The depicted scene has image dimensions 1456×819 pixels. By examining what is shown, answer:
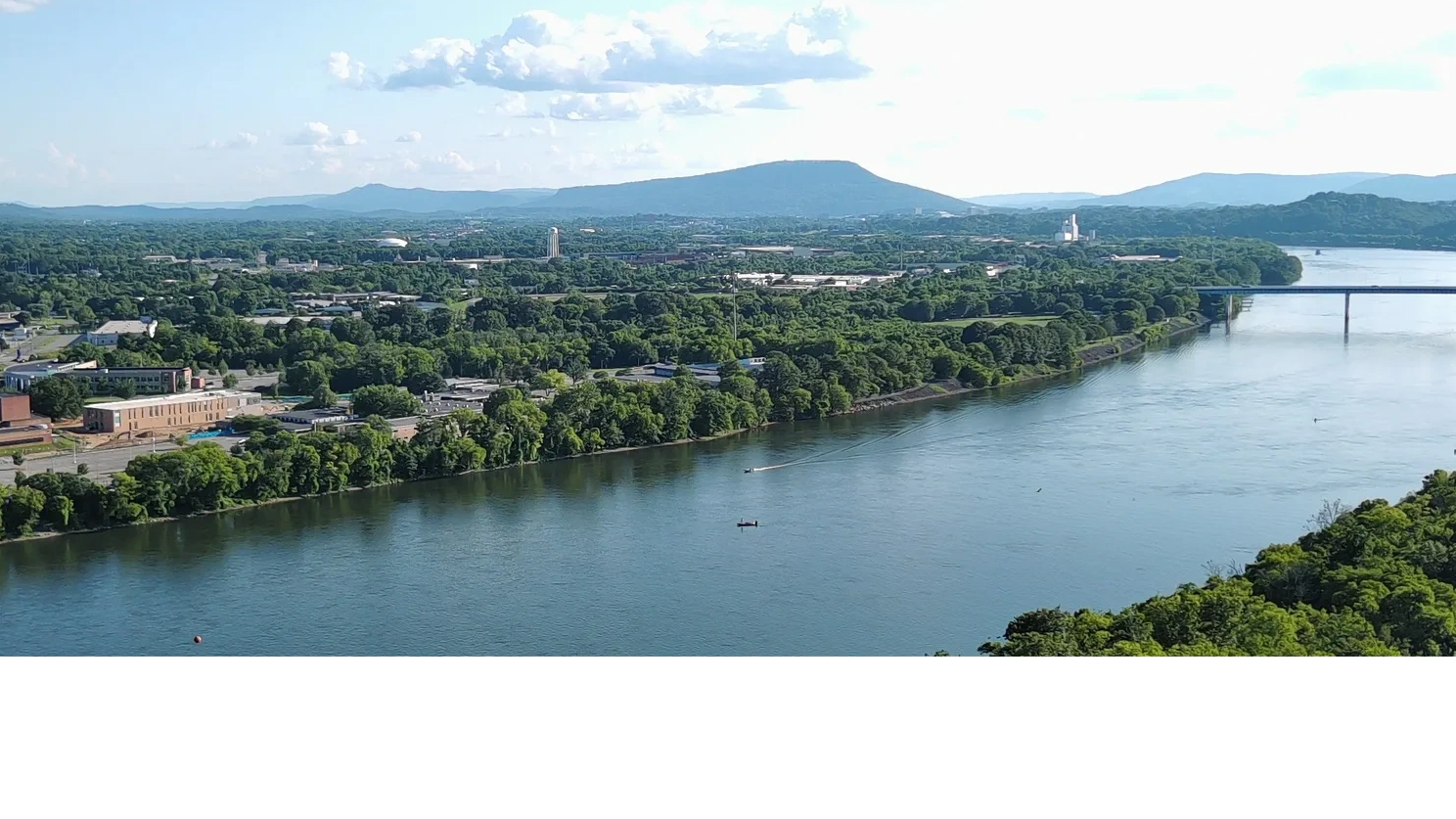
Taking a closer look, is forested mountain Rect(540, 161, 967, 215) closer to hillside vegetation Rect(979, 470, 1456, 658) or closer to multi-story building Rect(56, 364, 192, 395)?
multi-story building Rect(56, 364, 192, 395)

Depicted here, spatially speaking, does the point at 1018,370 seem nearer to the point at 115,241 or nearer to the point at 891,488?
the point at 891,488

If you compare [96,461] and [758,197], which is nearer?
[96,461]

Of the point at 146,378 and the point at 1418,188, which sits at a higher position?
the point at 1418,188

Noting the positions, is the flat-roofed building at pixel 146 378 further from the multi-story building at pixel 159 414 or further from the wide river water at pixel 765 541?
the wide river water at pixel 765 541

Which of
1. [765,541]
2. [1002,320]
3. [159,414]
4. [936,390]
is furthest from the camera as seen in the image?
[1002,320]

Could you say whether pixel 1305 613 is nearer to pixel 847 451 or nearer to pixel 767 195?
pixel 847 451

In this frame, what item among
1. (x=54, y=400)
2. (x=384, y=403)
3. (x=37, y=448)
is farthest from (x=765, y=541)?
(x=54, y=400)
